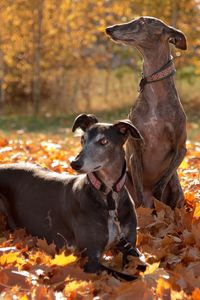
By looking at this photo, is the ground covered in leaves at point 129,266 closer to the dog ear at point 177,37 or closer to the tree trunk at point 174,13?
the dog ear at point 177,37

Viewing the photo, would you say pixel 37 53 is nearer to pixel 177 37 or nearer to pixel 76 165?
pixel 177 37

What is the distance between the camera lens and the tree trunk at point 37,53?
77.6 feet

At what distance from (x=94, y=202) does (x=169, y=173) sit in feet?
5.59

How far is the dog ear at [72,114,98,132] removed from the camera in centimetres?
521

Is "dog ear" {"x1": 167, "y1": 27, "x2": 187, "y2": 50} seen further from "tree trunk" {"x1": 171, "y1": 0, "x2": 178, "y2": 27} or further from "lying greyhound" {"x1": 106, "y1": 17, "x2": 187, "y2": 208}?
"tree trunk" {"x1": 171, "y1": 0, "x2": 178, "y2": 27}

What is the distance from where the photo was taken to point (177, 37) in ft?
21.7

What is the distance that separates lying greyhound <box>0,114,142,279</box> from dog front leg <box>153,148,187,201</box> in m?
1.30

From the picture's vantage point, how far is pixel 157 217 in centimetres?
607

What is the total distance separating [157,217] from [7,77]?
1936cm

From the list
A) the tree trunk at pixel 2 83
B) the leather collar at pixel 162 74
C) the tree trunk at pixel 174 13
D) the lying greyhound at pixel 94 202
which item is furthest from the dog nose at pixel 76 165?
the tree trunk at pixel 2 83

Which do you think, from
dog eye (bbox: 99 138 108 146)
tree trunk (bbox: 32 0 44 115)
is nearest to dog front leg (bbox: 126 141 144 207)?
dog eye (bbox: 99 138 108 146)

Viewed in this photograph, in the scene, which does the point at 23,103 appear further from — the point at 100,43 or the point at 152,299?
the point at 152,299

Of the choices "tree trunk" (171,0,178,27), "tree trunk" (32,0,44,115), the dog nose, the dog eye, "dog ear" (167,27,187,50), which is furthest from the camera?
"tree trunk" (32,0,44,115)

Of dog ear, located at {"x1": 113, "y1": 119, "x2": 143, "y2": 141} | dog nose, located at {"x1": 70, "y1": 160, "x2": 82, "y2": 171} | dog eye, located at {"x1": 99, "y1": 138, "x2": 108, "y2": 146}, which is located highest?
dog ear, located at {"x1": 113, "y1": 119, "x2": 143, "y2": 141}
